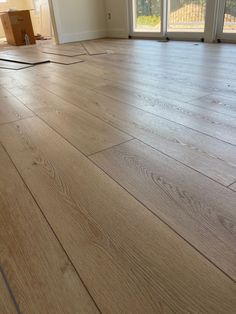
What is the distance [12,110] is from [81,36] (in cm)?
412

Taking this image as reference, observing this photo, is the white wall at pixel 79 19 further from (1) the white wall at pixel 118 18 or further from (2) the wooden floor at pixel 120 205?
(2) the wooden floor at pixel 120 205

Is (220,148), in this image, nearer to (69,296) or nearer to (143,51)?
(69,296)

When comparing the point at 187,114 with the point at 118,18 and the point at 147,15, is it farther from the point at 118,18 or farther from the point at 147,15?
the point at 118,18

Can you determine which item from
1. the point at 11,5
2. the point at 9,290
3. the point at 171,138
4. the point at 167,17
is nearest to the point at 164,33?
the point at 167,17

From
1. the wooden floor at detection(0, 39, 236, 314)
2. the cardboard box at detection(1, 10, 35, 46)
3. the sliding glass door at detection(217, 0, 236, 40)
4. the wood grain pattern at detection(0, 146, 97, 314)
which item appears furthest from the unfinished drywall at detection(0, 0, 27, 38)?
the wood grain pattern at detection(0, 146, 97, 314)

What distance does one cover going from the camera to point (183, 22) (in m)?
4.16

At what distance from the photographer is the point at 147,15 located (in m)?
4.63

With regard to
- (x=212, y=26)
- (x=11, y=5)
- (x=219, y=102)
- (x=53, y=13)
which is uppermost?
(x=11, y=5)

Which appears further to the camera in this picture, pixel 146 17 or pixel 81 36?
pixel 81 36

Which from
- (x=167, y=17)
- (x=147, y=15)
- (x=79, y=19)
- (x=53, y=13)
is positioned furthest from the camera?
(x=79, y=19)

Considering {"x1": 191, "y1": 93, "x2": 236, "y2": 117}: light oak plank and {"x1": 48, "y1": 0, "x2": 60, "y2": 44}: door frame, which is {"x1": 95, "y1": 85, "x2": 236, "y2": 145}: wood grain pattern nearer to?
{"x1": 191, "y1": 93, "x2": 236, "y2": 117}: light oak plank

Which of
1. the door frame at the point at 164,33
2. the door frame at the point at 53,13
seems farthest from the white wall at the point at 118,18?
the door frame at the point at 53,13

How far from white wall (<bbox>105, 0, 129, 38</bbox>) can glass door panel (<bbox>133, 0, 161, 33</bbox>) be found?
0.18 meters

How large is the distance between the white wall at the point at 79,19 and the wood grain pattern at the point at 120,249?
465cm
